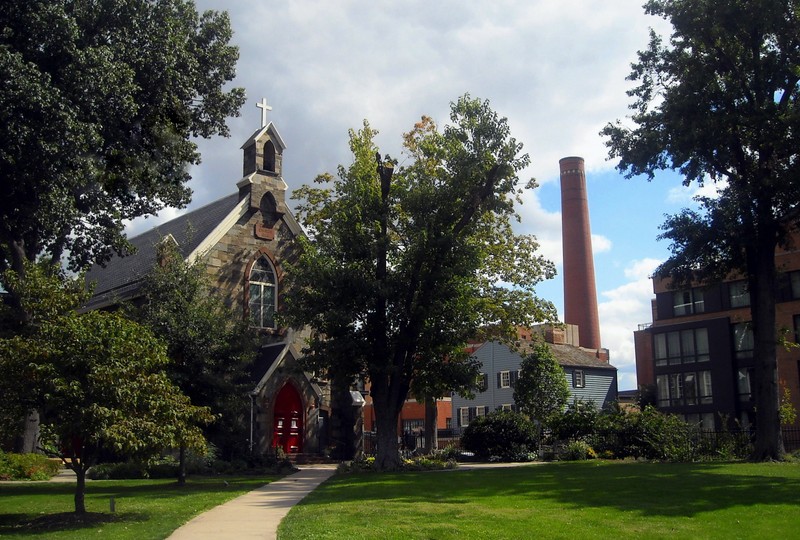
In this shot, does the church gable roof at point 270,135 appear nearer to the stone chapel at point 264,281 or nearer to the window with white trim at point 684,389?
the stone chapel at point 264,281

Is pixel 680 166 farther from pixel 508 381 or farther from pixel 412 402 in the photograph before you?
pixel 412 402

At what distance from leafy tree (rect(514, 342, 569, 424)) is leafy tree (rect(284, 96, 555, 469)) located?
15126 mm

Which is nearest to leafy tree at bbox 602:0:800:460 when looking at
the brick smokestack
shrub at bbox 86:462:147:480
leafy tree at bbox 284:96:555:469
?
leafy tree at bbox 284:96:555:469

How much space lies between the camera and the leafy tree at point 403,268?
2455 centimetres

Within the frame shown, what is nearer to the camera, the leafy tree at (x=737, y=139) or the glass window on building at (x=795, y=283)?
the leafy tree at (x=737, y=139)

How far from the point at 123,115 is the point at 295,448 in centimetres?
1716

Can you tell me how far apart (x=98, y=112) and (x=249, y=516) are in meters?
12.5

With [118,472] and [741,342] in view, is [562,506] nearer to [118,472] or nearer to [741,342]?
[118,472]

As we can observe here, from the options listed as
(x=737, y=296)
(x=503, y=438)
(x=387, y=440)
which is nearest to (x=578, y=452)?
(x=503, y=438)

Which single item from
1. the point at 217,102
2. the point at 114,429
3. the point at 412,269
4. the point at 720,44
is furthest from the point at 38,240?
the point at 720,44

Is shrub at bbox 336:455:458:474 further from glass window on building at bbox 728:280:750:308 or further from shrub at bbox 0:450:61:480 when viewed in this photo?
glass window on building at bbox 728:280:750:308

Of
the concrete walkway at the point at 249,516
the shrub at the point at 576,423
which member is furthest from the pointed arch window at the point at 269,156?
the concrete walkway at the point at 249,516

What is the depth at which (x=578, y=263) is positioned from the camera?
66812 millimetres

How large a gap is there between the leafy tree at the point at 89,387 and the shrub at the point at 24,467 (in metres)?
10.7
